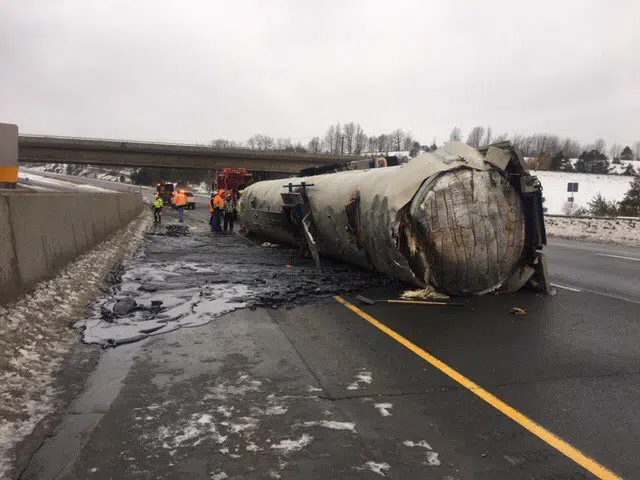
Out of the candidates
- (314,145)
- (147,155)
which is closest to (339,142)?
(314,145)

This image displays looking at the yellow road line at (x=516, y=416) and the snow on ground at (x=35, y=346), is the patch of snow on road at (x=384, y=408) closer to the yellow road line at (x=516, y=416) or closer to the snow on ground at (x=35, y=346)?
the yellow road line at (x=516, y=416)

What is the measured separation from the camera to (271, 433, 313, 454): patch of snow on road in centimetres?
297

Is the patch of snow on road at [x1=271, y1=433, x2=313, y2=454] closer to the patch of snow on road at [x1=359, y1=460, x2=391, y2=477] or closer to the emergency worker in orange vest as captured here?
the patch of snow on road at [x1=359, y1=460, x2=391, y2=477]

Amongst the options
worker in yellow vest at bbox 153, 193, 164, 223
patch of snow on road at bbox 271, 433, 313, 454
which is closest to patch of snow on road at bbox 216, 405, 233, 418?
patch of snow on road at bbox 271, 433, 313, 454

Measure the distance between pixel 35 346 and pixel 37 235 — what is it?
A: 2.39 metres

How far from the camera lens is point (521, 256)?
25.1ft

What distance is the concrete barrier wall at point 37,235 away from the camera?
5301 millimetres

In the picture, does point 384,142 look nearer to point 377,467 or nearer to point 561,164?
point 561,164

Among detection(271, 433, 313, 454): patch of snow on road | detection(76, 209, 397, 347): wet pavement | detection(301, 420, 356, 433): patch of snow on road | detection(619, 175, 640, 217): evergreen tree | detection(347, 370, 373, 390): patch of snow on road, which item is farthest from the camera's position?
detection(619, 175, 640, 217): evergreen tree

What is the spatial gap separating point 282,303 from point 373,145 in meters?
142

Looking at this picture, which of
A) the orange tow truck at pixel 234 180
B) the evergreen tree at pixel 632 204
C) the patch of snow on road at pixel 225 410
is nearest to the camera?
the patch of snow on road at pixel 225 410

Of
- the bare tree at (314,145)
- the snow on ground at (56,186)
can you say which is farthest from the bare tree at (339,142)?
the snow on ground at (56,186)

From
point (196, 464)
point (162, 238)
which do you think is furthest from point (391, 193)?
point (162, 238)

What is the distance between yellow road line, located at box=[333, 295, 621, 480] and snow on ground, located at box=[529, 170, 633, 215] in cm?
5044
